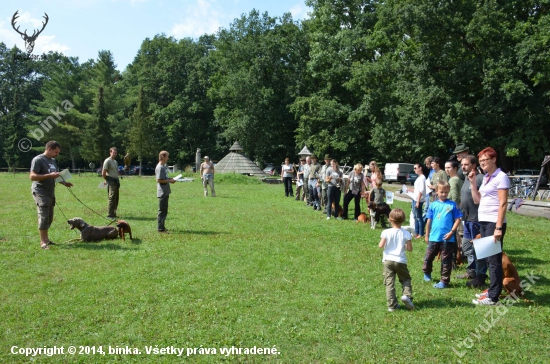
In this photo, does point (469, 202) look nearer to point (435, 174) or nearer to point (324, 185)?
point (435, 174)

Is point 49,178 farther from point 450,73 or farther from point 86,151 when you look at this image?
point 86,151

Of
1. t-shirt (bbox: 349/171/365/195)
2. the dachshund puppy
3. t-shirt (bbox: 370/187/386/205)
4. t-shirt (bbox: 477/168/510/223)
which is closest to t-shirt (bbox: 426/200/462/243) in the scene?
t-shirt (bbox: 477/168/510/223)

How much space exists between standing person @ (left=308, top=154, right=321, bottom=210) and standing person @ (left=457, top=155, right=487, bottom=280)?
836 cm

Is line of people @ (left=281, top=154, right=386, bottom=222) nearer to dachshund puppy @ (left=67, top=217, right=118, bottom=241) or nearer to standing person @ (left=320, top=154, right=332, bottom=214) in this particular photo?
standing person @ (left=320, top=154, right=332, bottom=214)

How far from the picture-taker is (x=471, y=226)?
6.71 m

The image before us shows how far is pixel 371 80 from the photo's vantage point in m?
35.3

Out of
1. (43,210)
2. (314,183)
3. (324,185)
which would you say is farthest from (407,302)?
(314,183)

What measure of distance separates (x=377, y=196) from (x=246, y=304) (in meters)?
6.82

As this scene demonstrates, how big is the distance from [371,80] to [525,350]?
1294 inches

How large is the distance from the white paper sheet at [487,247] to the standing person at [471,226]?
94cm

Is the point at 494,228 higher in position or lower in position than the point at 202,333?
higher

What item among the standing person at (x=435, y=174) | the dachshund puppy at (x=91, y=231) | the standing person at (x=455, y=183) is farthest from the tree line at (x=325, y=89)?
the standing person at (x=455, y=183)

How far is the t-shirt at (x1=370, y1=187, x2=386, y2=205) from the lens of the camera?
37.8ft

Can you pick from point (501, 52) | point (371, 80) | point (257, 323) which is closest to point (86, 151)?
point (371, 80)
